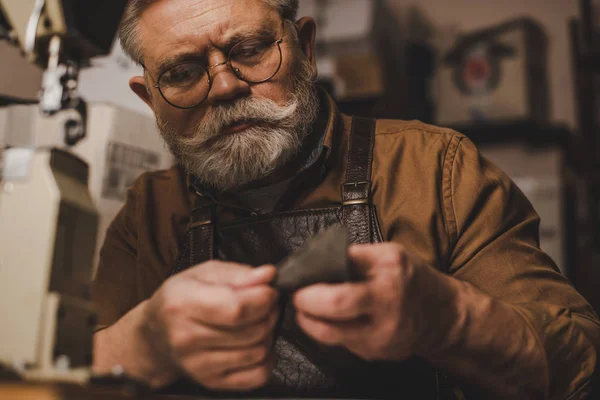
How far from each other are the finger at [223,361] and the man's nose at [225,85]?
0.67 m

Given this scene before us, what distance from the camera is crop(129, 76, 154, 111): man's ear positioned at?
1.59m

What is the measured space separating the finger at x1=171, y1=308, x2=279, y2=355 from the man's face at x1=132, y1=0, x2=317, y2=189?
2.05ft

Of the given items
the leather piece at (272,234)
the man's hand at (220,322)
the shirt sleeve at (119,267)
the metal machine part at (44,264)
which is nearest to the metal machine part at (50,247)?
the metal machine part at (44,264)

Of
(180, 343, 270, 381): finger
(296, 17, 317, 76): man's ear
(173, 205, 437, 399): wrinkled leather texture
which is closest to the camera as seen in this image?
(180, 343, 270, 381): finger

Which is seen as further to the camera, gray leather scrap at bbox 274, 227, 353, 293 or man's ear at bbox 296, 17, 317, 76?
man's ear at bbox 296, 17, 317, 76

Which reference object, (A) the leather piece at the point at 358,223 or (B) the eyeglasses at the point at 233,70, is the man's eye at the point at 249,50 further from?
(A) the leather piece at the point at 358,223

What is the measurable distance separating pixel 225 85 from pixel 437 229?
21.0 inches

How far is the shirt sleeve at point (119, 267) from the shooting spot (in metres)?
1.46

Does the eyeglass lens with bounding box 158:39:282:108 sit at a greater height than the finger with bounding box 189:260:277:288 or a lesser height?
greater

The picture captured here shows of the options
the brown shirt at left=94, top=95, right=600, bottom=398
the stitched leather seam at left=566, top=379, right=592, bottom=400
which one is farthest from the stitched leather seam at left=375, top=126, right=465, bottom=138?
the stitched leather seam at left=566, top=379, right=592, bottom=400

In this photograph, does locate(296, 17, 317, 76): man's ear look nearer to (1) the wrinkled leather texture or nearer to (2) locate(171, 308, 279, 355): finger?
(1) the wrinkled leather texture

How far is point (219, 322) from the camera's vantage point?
2.34 ft

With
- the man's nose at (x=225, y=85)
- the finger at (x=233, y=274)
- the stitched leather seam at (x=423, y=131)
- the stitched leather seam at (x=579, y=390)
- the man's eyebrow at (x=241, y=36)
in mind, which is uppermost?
the man's eyebrow at (x=241, y=36)

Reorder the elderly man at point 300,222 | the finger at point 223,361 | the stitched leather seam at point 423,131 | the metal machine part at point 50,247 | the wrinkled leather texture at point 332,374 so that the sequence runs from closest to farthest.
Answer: the metal machine part at point 50,247, the finger at point 223,361, the elderly man at point 300,222, the wrinkled leather texture at point 332,374, the stitched leather seam at point 423,131
